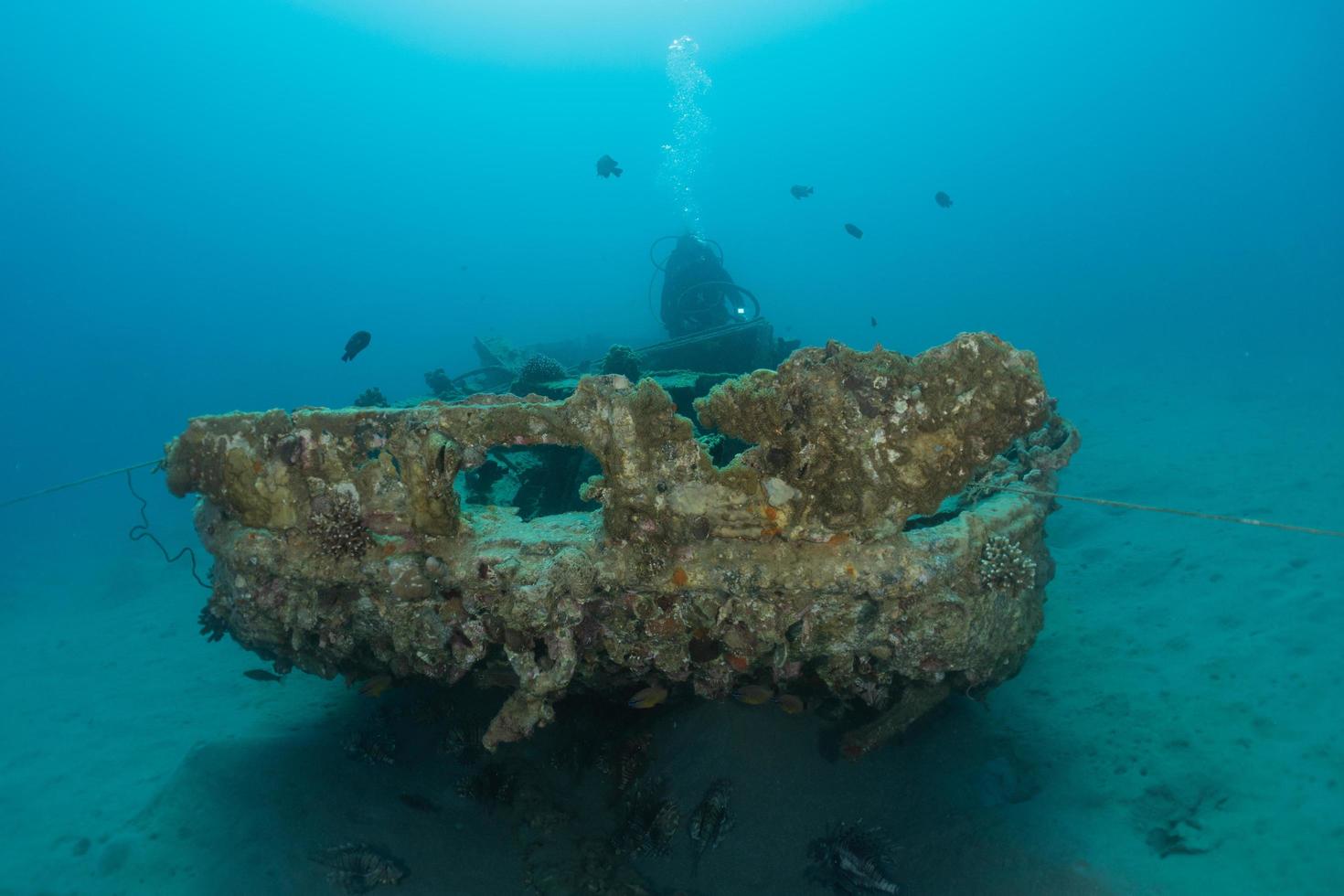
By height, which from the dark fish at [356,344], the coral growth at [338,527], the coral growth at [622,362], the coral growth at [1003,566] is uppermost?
the dark fish at [356,344]

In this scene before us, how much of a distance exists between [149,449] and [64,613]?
64.5 m

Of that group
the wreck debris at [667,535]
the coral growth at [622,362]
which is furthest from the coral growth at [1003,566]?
the coral growth at [622,362]

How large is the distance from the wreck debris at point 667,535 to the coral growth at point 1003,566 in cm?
2

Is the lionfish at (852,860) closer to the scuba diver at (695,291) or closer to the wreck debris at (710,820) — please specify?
the wreck debris at (710,820)

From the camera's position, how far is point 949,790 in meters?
5.60

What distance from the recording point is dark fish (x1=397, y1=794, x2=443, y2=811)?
6086 mm

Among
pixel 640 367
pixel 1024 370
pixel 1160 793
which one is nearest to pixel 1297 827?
pixel 1160 793

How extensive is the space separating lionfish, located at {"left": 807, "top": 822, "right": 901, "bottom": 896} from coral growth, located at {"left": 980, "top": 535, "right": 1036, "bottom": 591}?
2.51m

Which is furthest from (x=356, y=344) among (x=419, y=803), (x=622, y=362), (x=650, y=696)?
(x=650, y=696)

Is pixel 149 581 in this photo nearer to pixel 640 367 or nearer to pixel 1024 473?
pixel 640 367

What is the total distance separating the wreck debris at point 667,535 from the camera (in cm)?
417

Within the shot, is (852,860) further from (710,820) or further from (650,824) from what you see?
(650,824)

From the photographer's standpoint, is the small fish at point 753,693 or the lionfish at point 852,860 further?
the small fish at point 753,693

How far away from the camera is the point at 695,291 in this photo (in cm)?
1758
